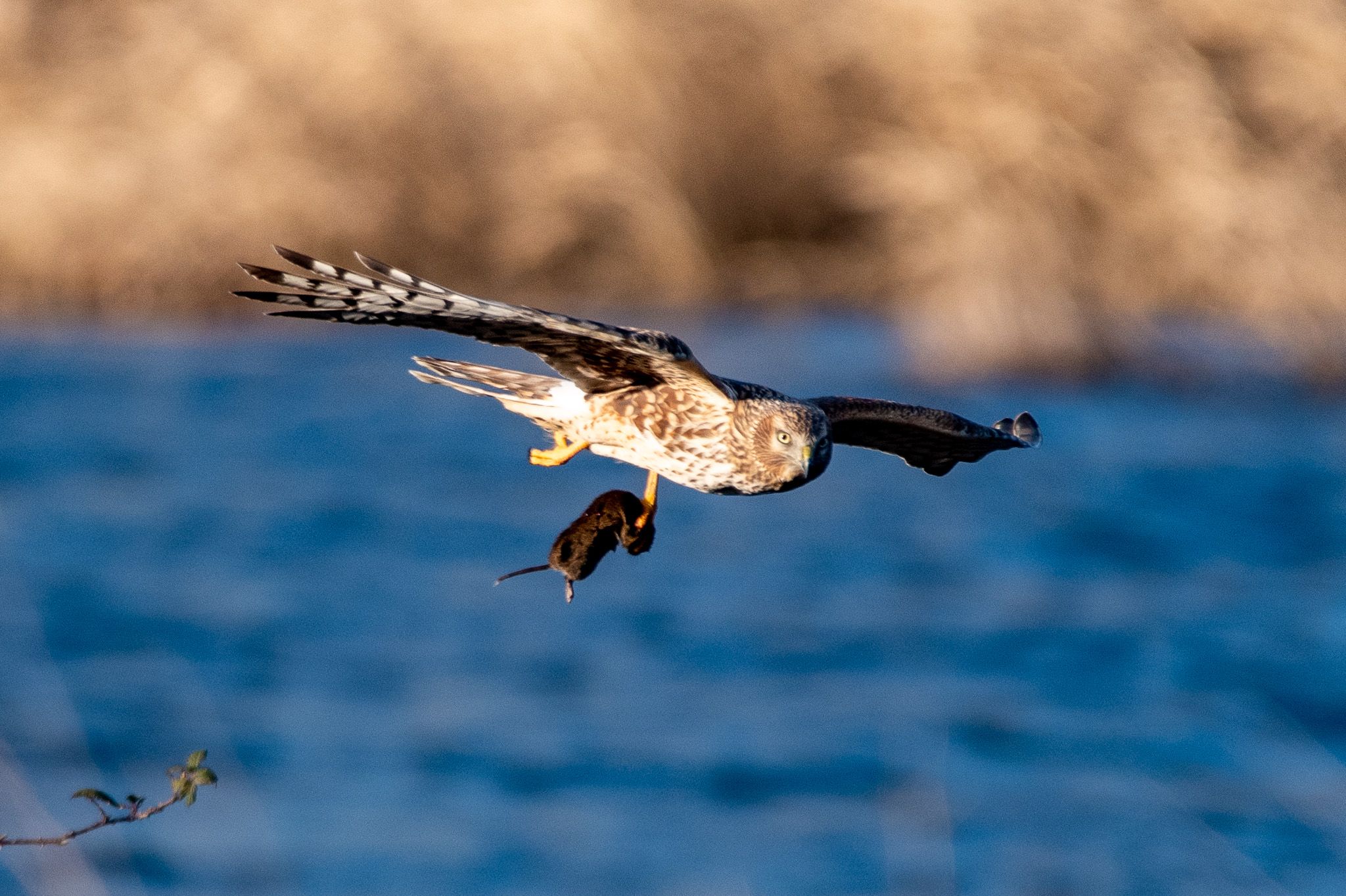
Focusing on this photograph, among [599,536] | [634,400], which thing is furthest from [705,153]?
[599,536]

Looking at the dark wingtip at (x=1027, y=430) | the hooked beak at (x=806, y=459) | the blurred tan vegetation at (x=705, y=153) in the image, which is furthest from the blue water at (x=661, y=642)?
the hooked beak at (x=806, y=459)

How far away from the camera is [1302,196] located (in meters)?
18.9

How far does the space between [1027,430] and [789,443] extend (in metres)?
1.12

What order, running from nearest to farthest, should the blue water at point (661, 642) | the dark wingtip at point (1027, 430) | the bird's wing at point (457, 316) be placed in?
the bird's wing at point (457, 316), the dark wingtip at point (1027, 430), the blue water at point (661, 642)

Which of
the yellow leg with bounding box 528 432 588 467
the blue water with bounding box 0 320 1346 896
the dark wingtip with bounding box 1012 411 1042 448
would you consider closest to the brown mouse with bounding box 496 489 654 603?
the yellow leg with bounding box 528 432 588 467

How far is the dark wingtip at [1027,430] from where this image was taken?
17.3 feet

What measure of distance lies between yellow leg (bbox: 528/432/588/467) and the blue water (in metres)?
11.7

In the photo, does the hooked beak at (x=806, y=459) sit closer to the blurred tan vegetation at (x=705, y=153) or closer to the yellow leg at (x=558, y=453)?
the yellow leg at (x=558, y=453)

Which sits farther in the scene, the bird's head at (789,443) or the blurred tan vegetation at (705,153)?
the blurred tan vegetation at (705,153)

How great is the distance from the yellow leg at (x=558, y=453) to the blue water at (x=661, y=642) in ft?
38.4

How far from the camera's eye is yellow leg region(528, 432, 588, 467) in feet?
15.6

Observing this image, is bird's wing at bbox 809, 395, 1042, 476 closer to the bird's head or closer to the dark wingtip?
the dark wingtip

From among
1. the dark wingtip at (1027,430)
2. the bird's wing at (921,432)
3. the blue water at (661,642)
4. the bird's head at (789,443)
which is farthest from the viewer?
the blue water at (661,642)

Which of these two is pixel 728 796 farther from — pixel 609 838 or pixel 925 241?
pixel 925 241
